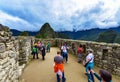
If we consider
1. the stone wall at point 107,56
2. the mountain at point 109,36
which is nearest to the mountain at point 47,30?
the stone wall at point 107,56

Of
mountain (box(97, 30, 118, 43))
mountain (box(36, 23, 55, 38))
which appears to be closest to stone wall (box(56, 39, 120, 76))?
mountain (box(36, 23, 55, 38))

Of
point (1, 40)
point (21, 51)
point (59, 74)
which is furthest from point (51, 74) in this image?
point (1, 40)

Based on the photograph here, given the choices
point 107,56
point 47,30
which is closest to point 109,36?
point 47,30

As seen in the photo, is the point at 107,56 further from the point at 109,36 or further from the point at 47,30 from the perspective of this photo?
the point at 109,36

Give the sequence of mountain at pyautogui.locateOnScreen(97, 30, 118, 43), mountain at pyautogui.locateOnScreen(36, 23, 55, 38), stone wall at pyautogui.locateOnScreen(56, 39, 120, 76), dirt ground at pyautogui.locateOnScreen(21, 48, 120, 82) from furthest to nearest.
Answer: mountain at pyautogui.locateOnScreen(97, 30, 118, 43) → mountain at pyautogui.locateOnScreen(36, 23, 55, 38) → stone wall at pyautogui.locateOnScreen(56, 39, 120, 76) → dirt ground at pyautogui.locateOnScreen(21, 48, 120, 82)

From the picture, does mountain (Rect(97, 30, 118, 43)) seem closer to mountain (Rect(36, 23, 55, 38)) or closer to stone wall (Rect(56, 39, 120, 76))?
mountain (Rect(36, 23, 55, 38))

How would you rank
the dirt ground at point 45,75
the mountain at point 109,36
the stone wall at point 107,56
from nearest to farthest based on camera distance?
the dirt ground at point 45,75, the stone wall at point 107,56, the mountain at point 109,36

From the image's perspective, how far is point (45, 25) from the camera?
48438 millimetres

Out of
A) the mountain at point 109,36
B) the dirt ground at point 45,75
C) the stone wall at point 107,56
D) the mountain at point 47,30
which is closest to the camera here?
the dirt ground at point 45,75

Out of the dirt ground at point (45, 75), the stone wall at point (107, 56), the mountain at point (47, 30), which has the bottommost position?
the dirt ground at point (45, 75)

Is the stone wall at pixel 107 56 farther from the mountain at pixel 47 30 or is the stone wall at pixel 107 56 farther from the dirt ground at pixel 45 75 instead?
the mountain at pixel 47 30

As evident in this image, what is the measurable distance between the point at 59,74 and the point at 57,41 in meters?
18.4

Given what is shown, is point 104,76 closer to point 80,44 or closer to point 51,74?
point 51,74

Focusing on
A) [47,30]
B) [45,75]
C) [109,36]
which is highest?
[47,30]
